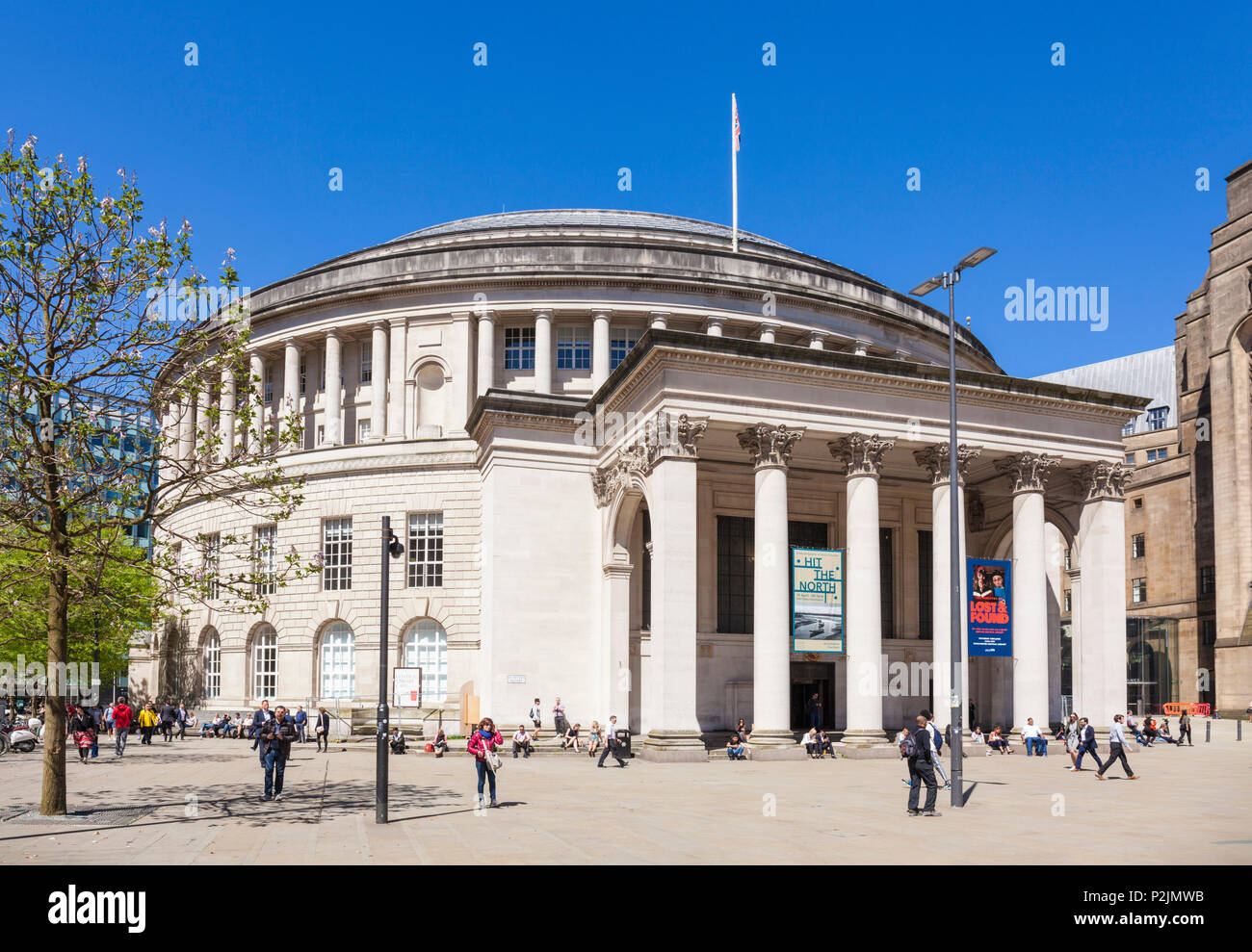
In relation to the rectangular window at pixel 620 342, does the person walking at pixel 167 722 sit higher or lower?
lower

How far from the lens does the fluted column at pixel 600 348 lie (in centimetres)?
5366

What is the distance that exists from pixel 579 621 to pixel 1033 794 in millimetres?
21708

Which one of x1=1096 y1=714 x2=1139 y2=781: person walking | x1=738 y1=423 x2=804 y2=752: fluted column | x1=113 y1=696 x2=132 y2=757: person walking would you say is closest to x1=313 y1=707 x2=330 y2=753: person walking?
x1=113 y1=696 x2=132 y2=757: person walking

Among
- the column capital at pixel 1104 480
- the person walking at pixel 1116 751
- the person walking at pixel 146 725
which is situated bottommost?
the person walking at pixel 146 725

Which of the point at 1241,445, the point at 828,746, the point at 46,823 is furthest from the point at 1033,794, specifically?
the point at 1241,445

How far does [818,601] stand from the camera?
37.2 m

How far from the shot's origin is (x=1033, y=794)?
24078 mm

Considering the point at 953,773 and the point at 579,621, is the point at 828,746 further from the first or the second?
the point at 953,773

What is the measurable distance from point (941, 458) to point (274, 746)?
27.1 m

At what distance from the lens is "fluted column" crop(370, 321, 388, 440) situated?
182 feet

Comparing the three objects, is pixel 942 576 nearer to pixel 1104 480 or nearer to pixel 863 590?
pixel 863 590

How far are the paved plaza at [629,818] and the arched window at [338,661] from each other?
17106 millimetres

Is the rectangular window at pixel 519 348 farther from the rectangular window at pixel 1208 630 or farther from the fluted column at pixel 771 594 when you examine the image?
the rectangular window at pixel 1208 630

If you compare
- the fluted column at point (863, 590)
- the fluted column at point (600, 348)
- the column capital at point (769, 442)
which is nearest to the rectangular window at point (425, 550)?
the fluted column at point (600, 348)
